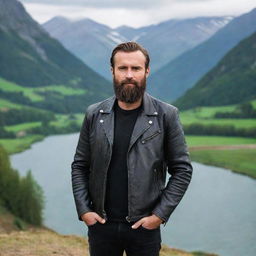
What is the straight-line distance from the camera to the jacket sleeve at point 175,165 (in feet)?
18.5

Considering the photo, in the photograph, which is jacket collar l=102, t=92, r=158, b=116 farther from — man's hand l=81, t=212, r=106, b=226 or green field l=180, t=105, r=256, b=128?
green field l=180, t=105, r=256, b=128

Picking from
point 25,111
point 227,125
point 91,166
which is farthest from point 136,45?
point 25,111

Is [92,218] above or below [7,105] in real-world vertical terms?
above

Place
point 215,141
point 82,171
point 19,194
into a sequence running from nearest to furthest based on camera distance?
point 82,171 < point 19,194 < point 215,141

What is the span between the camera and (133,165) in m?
5.59

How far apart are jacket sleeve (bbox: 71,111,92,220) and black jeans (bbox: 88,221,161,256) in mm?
297

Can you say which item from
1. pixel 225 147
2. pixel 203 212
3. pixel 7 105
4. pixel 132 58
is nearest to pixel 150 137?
pixel 132 58

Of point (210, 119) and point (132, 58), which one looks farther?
point (210, 119)

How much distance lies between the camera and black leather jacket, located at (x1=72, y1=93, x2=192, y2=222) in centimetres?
561

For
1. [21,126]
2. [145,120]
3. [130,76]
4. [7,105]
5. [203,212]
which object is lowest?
[21,126]

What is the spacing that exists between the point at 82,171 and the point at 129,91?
1.14 m

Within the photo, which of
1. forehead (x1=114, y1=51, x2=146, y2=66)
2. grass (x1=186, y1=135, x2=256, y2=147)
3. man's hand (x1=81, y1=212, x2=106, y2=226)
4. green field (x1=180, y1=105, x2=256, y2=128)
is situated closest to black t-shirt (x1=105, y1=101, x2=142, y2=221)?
man's hand (x1=81, y1=212, x2=106, y2=226)

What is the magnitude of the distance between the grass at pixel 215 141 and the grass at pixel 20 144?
37357mm

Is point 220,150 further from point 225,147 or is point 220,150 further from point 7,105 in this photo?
point 7,105
